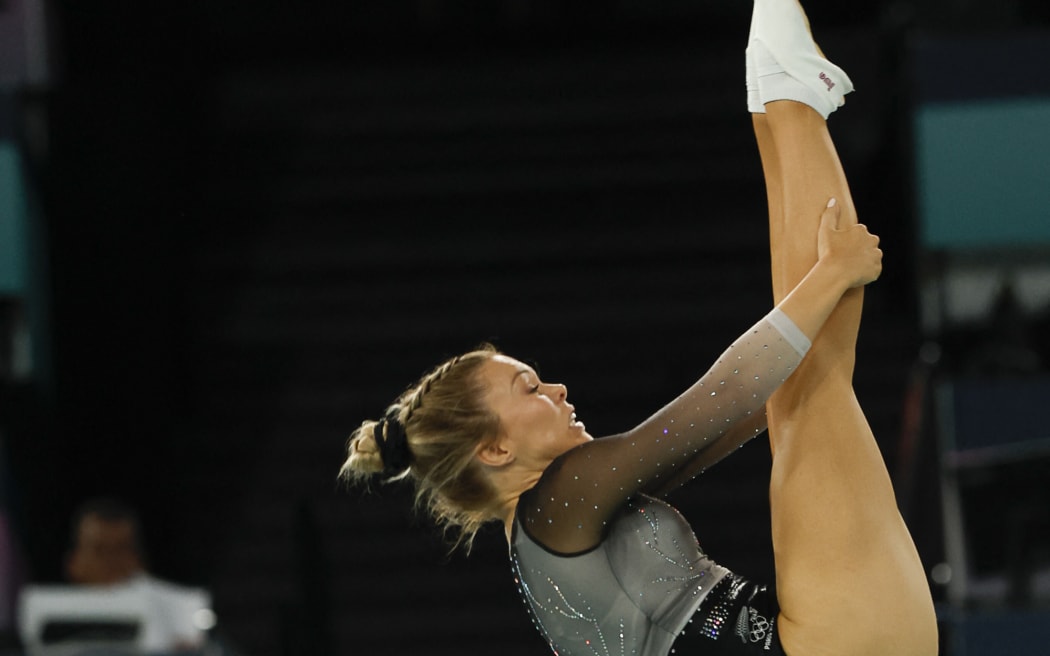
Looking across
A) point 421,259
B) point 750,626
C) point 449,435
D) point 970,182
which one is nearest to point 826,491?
point 750,626

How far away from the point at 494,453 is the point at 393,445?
157 millimetres

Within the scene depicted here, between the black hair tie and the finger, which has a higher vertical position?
the finger

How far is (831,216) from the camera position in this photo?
2115 millimetres

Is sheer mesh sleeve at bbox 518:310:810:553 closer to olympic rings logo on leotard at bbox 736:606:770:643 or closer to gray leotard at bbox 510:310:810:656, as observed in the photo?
gray leotard at bbox 510:310:810:656

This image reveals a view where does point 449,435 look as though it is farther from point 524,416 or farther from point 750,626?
point 750,626

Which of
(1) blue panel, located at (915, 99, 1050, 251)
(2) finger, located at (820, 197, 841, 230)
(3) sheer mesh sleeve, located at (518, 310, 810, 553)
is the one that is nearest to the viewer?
(3) sheer mesh sleeve, located at (518, 310, 810, 553)

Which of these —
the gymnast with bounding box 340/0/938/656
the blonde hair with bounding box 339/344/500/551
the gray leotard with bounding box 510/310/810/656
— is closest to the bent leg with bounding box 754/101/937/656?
the gymnast with bounding box 340/0/938/656

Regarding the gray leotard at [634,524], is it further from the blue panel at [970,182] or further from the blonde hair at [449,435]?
the blue panel at [970,182]

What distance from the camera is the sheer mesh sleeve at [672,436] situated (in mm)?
1976

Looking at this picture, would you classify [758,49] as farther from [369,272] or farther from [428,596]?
[369,272]

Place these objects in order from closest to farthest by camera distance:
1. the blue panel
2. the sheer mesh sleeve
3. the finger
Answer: the sheer mesh sleeve < the finger < the blue panel

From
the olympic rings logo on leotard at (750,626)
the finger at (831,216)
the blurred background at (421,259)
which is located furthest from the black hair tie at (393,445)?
the blurred background at (421,259)

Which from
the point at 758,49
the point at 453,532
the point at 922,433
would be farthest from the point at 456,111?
the point at 758,49

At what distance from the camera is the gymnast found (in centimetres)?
201
